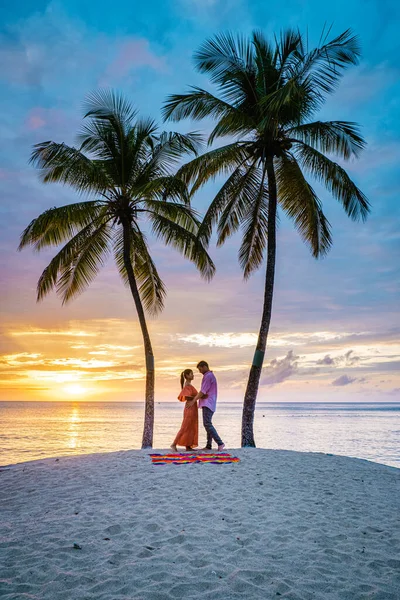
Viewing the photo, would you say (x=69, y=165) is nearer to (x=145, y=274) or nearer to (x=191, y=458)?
(x=145, y=274)

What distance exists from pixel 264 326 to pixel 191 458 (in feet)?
13.6

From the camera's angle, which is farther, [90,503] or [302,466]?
[302,466]

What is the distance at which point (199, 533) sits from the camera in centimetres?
520

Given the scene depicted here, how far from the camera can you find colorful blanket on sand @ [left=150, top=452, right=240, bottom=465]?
900 centimetres

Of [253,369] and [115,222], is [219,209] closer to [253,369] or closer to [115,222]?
[115,222]

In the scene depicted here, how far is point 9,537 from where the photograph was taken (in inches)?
200

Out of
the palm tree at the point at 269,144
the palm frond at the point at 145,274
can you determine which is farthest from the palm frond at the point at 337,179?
the palm frond at the point at 145,274

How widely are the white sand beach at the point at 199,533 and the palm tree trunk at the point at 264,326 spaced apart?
2.88 meters

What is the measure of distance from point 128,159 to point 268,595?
1146cm

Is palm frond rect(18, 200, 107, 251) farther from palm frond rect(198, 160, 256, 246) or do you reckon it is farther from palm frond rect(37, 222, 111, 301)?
palm frond rect(198, 160, 256, 246)

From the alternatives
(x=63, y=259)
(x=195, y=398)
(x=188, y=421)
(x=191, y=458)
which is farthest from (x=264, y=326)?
(x=63, y=259)

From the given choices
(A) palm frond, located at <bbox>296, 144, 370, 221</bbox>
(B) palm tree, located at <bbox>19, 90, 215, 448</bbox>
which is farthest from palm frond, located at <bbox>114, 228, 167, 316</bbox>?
(A) palm frond, located at <bbox>296, 144, 370, 221</bbox>

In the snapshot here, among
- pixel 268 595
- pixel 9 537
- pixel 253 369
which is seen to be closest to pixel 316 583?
pixel 268 595

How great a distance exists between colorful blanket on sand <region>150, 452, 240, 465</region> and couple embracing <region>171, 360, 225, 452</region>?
0.51 metres
